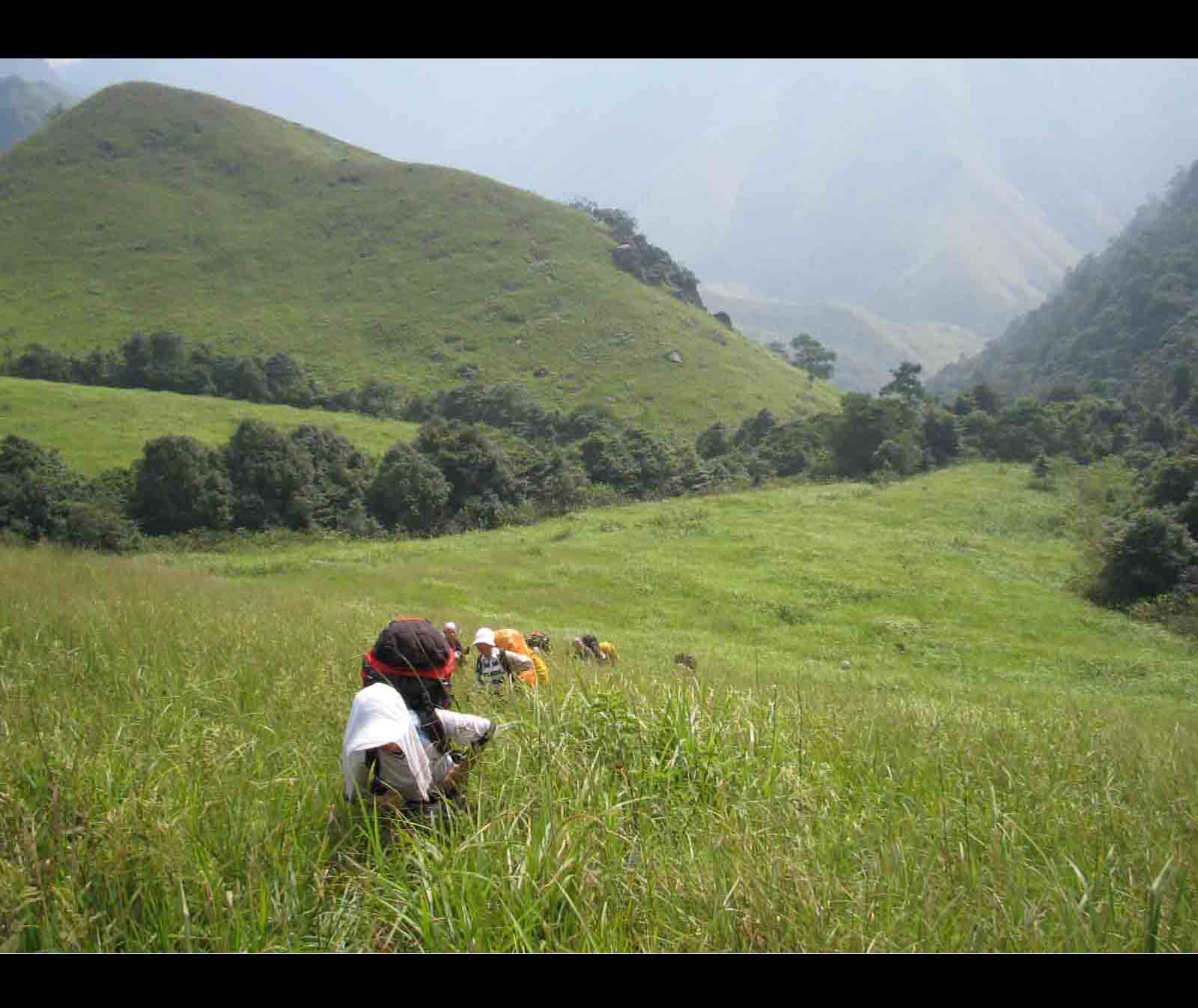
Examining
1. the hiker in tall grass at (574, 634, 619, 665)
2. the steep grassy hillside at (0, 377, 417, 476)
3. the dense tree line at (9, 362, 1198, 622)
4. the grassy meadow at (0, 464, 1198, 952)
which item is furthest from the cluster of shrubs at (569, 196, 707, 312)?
the grassy meadow at (0, 464, 1198, 952)

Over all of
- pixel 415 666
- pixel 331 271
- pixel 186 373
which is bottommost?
pixel 415 666

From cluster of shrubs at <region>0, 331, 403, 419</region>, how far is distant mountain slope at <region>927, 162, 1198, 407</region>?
60.7 m

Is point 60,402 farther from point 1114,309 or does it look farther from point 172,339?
point 1114,309

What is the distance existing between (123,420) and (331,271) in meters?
41.9

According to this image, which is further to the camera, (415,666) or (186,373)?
(186,373)

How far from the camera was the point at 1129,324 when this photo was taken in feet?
248

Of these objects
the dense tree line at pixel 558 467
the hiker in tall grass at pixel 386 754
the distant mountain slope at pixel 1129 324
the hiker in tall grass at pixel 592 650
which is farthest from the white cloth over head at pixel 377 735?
the distant mountain slope at pixel 1129 324

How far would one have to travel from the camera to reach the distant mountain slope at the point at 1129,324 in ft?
208

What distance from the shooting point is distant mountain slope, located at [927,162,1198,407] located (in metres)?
63.3

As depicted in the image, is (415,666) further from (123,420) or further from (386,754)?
(123,420)

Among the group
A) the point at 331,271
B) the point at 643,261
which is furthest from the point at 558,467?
the point at 643,261

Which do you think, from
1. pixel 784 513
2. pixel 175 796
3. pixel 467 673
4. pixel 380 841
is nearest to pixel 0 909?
pixel 175 796

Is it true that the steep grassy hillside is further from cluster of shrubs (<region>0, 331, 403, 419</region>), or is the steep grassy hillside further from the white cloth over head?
the white cloth over head

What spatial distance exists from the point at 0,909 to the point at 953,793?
12.7ft
